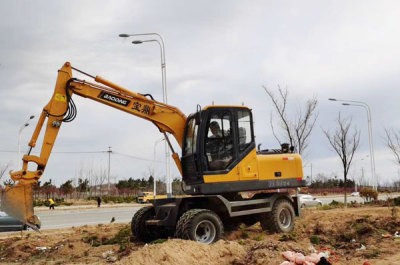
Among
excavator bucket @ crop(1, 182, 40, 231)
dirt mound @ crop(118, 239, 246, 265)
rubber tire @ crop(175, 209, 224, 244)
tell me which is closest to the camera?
dirt mound @ crop(118, 239, 246, 265)

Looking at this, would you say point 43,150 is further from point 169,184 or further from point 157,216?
point 169,184

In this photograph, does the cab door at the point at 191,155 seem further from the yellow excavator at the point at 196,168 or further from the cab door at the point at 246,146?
the cab door at the point at 246,146

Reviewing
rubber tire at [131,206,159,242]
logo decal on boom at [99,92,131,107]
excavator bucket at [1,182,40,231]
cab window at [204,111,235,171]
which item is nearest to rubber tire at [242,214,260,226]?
cab window at [204,111,235,171]

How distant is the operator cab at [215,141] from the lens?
34.6 ft

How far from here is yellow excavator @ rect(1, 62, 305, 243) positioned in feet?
31.7

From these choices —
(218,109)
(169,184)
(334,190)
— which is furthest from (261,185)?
(334,190)

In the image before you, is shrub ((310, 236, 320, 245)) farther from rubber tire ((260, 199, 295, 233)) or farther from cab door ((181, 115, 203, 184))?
cab door ((181, 115, 203, 184))

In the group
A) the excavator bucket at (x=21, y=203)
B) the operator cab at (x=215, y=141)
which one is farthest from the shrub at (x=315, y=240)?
the excavator bucket at (x=21, y=203)

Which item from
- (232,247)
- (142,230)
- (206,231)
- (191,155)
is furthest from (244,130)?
(142,230)

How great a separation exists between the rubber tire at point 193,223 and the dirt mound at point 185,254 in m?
1.09

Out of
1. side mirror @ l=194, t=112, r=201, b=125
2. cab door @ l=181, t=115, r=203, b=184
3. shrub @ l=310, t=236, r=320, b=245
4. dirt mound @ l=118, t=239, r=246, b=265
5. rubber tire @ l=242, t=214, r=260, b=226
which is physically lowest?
shrub @ l=310, t=236, r=320, b=245

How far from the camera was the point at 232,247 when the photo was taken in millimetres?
8227

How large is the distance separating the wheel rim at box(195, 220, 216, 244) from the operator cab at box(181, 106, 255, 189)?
113cm

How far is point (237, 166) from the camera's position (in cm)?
1091
